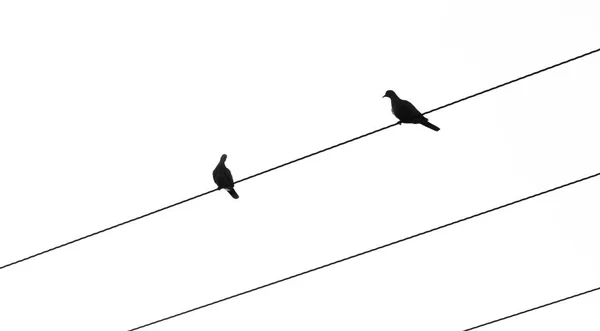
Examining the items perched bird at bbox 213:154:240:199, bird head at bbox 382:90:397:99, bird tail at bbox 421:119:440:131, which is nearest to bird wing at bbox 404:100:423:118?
bird tail at bbox 421:119:440:131

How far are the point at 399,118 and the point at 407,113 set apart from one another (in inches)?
7.4

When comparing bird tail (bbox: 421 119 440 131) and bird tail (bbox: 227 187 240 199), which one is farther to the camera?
bird tail (bbox: 227 187 240 199)

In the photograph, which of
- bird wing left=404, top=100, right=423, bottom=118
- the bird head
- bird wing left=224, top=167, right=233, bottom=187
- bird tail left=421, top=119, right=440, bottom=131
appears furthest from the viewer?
the bird head

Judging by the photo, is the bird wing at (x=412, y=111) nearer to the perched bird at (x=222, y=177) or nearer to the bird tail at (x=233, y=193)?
the perched bird at (x=222, y=177)

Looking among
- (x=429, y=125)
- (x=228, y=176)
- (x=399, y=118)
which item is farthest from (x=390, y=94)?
(x=228, y=176)

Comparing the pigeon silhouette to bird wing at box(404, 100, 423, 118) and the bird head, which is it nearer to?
bird wing at box(404, 100, 423, 118)

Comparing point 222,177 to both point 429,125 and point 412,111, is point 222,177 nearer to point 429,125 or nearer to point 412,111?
point 412,111

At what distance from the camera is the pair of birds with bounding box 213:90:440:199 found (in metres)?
9.85

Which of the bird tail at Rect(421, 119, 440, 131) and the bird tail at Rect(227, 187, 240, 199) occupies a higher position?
the bird tail at Rect(421, 119, 440, 131)

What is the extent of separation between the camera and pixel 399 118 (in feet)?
33.1

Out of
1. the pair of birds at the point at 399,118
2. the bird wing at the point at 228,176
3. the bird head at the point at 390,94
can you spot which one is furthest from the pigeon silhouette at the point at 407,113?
the bird wing at the point at 228,176

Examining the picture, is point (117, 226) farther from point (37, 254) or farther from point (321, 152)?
point (321, 152)

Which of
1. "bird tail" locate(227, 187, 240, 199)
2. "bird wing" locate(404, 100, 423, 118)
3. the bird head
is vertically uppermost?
the bird head

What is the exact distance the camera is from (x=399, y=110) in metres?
10.1
